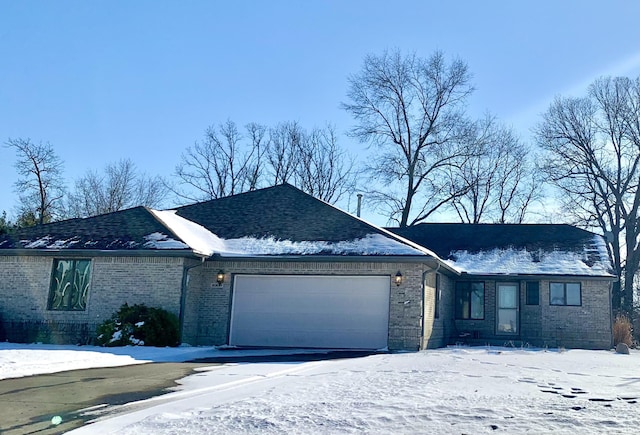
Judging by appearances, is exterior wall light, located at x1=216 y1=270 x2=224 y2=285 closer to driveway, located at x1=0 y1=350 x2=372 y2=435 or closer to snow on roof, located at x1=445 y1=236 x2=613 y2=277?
driveway, located at x1=0 y1=350 x2=372 y2=435

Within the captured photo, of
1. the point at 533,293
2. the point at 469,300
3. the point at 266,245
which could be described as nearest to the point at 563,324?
the point at 533,293

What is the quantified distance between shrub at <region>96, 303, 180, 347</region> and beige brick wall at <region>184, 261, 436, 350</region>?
111cm

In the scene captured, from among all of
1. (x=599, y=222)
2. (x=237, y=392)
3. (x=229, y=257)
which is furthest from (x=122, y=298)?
(x=599, y=222)

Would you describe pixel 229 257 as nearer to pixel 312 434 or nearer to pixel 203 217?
pixel 203 217

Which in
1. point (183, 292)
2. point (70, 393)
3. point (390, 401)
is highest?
point (183, 292)

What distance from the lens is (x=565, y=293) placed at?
899 inches

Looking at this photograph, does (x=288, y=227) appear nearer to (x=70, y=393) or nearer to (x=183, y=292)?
(x=183, y=292)

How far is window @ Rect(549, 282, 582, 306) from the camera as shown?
74.6ft

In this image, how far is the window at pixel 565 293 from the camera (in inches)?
896

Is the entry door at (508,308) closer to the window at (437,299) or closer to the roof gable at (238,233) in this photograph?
the window at (437,299)

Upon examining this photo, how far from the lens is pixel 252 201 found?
22766mm

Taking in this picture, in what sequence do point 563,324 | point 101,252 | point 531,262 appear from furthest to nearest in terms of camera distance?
point 531,262
point 563,324
point 101,252

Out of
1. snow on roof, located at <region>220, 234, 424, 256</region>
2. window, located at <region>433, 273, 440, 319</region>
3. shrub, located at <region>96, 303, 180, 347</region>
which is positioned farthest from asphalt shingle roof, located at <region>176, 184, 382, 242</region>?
Answer: shrub, located at <region>96, 303, 180, 347</region>

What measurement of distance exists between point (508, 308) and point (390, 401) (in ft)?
56.2
